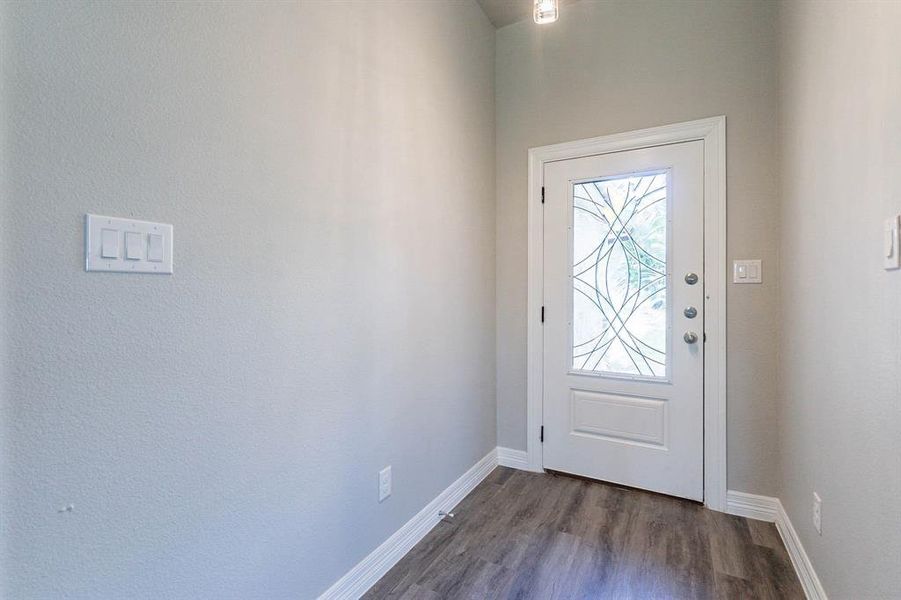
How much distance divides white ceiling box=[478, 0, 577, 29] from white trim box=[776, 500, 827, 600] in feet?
9.81

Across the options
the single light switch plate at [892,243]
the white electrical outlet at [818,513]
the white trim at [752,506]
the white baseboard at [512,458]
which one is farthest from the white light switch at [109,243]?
the white trim at [752,506]

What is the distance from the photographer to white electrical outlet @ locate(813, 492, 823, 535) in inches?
56.4

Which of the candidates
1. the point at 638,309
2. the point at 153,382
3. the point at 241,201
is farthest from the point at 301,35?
the point at 638,309

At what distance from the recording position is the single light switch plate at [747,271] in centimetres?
204

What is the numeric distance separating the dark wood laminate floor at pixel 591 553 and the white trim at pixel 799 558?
3cm

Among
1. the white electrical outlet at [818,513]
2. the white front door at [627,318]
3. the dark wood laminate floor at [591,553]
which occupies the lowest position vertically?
the dark wood laminate floor at [591,553]

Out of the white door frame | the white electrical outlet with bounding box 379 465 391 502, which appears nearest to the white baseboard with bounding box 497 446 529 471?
the white door frame

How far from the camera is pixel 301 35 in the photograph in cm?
130

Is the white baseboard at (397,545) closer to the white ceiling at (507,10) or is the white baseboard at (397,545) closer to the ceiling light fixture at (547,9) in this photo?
the ceiling light fixture at (547,9)

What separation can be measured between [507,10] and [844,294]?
2.36m

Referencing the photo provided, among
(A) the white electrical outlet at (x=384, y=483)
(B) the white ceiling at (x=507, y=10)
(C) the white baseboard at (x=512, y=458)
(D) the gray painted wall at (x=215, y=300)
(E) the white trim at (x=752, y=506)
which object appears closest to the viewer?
(D) the gray painted wall at (x=215, y=300)

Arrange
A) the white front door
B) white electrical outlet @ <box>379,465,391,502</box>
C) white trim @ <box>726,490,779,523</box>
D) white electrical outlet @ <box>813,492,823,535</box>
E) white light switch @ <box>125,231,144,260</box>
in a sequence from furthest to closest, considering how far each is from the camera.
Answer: the white front door, white trim @ <box>726,490,779,523</box>, white electrical outlet @ <box>379,465,391,502</box>, white electrical outlet @ <box>813,492,823,535</box>, white light switch @ <box>125,231,144,260</box>

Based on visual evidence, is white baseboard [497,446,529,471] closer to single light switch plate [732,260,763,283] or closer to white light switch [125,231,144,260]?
single light switch plate [732,260,763,283]

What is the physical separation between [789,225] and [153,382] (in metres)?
2.49
